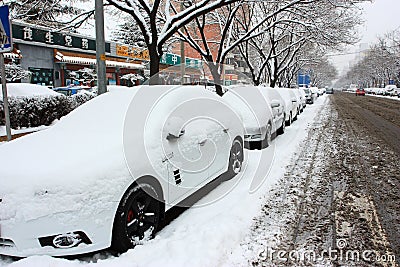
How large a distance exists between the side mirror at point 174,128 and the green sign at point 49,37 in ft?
49.1

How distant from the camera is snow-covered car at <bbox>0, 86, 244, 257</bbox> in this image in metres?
2.71

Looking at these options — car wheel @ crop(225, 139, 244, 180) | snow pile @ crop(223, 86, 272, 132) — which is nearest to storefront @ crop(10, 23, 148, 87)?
snow pile @ crop(223, 86, 272, 132)

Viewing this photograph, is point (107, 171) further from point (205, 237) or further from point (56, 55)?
point (56, 55)

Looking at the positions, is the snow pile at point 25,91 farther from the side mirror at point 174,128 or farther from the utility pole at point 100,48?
the side mirror at point 174,128

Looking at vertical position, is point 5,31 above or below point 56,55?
below

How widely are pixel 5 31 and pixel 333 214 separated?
18.0ft

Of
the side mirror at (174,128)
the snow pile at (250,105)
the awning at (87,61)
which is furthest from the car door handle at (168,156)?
the awning at (87,61)

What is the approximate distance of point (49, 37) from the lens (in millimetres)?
20797

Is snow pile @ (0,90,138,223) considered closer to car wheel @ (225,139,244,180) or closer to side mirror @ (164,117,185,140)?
side mirror @ (164,117,185,140)

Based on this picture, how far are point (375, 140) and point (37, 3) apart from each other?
39.3 feet

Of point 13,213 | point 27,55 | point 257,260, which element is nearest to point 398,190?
point 257,260

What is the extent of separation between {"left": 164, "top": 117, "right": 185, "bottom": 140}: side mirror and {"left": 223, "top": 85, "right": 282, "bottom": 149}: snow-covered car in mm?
2815

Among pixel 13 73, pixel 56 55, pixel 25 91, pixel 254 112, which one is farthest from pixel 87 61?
pixel 254 112

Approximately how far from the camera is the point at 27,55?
19.7 m
